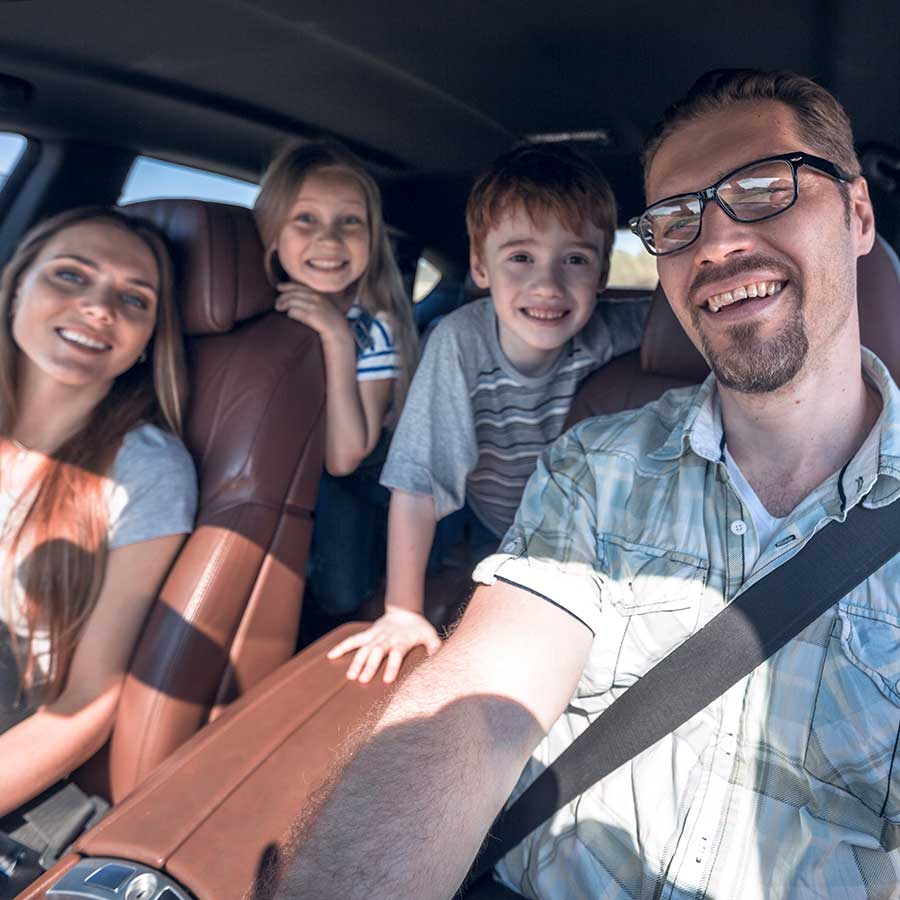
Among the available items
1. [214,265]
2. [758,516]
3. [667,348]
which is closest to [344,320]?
[214,265]

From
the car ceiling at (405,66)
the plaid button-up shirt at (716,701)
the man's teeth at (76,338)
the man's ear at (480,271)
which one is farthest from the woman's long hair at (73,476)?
the plaid button-up shirt at (716,701)

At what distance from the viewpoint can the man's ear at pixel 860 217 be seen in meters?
1.36

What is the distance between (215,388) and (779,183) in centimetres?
147

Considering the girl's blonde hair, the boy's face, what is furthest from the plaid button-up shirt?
the girl's blonde hair

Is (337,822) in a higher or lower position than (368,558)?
lower

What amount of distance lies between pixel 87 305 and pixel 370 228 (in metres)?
0.94

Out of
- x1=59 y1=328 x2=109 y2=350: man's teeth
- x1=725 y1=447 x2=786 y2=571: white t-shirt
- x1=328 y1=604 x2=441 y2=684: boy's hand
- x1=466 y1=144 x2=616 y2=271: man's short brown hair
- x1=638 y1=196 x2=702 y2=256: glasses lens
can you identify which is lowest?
x1=328 y1=604 x2=441 y2=684: boy's hand

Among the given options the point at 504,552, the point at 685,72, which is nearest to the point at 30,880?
the point at 504,552

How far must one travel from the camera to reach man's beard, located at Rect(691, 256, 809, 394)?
127 centimetres

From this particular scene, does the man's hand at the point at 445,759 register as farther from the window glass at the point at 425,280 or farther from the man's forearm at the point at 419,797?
the window glass at the point at 425,280

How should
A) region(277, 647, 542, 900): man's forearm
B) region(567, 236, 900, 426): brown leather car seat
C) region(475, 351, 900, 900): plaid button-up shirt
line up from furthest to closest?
region(567, 236, 900, 426): brown leather car seat < region(475, 351, 900, 900): plaid button-up shirt < region(277, 647, 542, 900): man's forearm

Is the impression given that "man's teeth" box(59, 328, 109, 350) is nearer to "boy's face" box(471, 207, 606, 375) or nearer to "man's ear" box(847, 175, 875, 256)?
"boy's face" box(471, 207, 606, 375)

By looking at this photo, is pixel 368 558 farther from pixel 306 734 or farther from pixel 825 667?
pixel 825 667

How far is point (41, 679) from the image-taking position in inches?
65.2
